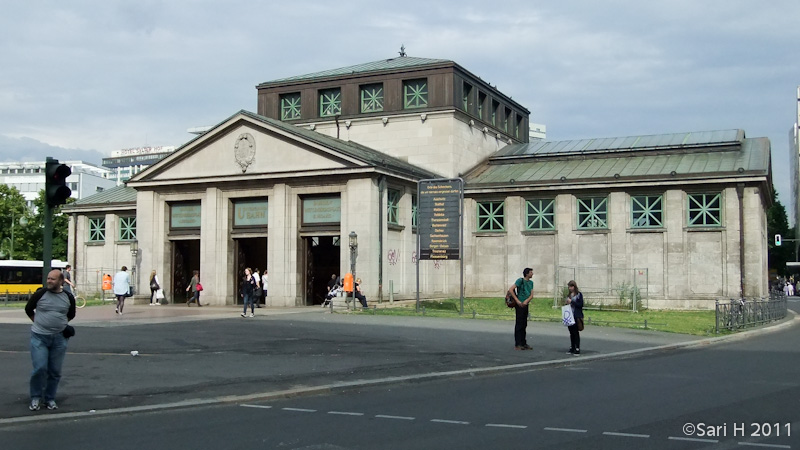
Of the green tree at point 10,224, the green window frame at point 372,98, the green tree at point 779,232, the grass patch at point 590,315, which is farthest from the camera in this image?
the green tree at point 779,232

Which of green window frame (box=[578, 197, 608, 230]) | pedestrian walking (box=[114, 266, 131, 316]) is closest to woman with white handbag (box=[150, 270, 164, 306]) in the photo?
pedestrian walking (box=[114, 266, 131, 316])

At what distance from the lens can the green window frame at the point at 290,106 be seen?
1969 inches

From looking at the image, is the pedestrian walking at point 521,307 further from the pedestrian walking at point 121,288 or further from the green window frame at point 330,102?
the green window frame at point 330,102

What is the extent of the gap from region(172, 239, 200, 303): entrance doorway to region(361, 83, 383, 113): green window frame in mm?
12288

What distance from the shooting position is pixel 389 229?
128ft

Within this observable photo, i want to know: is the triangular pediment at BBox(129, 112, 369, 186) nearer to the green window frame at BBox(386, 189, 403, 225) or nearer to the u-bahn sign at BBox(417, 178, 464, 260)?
the green window frame at BBox(386, 189, 403, 225)

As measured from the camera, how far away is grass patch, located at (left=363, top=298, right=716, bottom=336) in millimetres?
27578

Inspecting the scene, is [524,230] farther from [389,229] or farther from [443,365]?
[443,365]

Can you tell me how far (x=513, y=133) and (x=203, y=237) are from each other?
2414 cm

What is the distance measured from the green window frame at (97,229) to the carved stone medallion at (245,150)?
14992 mm

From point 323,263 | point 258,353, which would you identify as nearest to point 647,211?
point 323,263

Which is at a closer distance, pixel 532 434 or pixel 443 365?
pixel 532 434

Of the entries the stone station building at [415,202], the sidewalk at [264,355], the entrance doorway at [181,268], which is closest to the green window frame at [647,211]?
the stone station building at [415,202]

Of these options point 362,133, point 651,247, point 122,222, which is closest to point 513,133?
point 362,133
